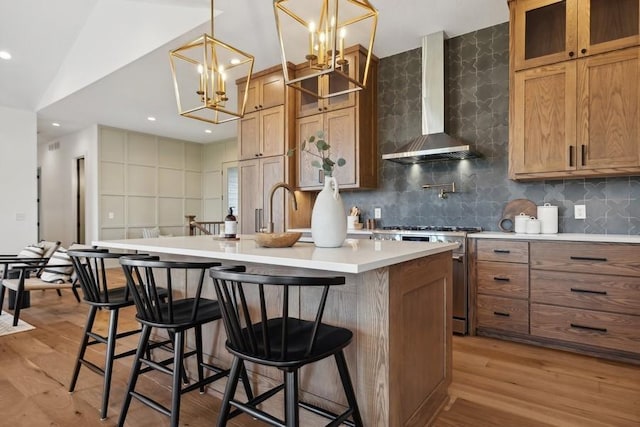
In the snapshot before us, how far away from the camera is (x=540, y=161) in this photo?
3.07 metres

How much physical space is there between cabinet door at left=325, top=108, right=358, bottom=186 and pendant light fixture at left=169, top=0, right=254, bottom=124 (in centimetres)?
107

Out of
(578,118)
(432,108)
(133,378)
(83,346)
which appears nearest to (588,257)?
(578,118)

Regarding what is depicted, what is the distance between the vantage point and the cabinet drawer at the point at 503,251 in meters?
2.96

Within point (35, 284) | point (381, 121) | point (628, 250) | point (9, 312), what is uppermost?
point (381, 121)

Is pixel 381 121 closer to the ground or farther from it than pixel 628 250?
farther from it

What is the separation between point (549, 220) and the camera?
10.5 feet

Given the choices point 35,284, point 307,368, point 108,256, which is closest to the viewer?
point 307,368

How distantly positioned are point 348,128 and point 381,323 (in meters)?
2.99

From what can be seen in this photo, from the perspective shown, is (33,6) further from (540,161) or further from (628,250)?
(628,250)

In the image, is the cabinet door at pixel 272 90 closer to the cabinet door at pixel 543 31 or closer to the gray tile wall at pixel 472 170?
the gray tile wall at pixel 472 170

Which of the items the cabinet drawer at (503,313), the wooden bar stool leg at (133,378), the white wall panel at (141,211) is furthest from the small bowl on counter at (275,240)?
the white wall panel at (141,211)

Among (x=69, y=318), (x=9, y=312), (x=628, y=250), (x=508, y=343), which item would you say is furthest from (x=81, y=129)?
(x=628, y=250)

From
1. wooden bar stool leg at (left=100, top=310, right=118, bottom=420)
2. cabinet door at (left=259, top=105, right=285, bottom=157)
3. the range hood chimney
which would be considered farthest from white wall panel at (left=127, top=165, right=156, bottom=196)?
wooden bar stool leg at (left=100, top=310, right=118, bottom=420)

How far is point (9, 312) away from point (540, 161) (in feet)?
18.2
